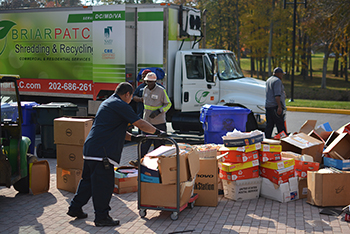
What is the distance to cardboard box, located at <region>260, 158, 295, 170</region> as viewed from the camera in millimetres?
6059

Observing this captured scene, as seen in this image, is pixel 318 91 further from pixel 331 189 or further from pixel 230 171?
pixel 230 171

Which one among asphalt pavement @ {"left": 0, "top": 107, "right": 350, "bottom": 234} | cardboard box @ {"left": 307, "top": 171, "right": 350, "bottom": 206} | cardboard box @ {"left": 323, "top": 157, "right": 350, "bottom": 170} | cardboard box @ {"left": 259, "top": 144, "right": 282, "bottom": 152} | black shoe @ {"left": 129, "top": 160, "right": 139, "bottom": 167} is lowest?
asphalt pavement @ {"left": 0, "top": 107, "right": 350, "bottom": 234}

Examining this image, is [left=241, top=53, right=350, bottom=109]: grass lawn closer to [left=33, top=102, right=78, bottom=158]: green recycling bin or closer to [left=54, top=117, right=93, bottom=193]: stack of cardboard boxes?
[left=33, top=102, right=78, bottom=158]: green recycling bin

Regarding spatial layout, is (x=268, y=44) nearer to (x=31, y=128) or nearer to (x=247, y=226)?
(x=31, y=128)

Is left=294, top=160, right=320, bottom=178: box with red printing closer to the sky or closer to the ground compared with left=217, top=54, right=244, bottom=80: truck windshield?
closer to the ground

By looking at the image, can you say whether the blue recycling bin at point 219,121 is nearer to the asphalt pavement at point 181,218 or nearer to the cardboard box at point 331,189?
the asphalt pavement at point 181,218

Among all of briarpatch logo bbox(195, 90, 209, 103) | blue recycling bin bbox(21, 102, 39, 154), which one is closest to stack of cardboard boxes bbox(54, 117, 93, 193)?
blue recycling bin bbox(21, 102, 39, 154)

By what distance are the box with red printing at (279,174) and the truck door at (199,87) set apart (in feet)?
15.4

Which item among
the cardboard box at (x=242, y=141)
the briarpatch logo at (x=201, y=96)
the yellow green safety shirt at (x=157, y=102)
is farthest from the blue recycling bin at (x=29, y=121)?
the cardboard box at (x=242, y=141)

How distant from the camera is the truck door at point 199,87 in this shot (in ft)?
35.1

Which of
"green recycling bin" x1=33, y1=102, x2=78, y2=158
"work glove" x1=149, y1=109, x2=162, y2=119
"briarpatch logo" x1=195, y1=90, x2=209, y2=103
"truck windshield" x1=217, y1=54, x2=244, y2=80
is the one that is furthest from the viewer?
"truck windshield" x1=217, y1=54, x2=244, y2=80

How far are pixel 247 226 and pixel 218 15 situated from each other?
3309 cm

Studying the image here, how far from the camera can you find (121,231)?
5012 mm

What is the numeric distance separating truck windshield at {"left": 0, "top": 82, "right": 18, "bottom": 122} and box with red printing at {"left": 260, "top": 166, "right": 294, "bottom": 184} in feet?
12.7
